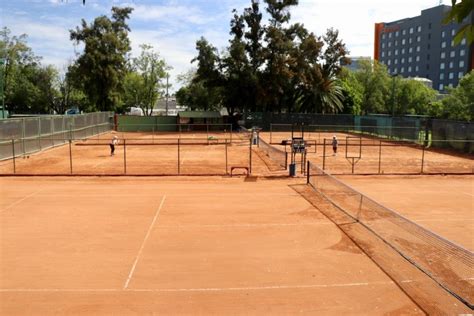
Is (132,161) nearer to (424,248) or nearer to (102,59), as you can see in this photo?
(424,248)

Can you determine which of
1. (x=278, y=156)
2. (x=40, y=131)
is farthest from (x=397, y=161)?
(x=40, y=131)

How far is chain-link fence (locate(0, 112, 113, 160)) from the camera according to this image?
104 ft

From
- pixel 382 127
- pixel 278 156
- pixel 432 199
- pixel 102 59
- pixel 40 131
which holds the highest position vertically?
pixel 102 59

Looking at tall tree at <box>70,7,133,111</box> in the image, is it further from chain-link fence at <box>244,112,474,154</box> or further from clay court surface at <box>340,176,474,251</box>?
clay court surface at <box>340,176,474,251</box>

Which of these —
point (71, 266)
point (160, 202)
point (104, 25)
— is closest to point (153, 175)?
point (160, 202)

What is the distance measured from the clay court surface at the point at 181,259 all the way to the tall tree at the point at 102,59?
52.9 meters

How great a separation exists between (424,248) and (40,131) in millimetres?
35967

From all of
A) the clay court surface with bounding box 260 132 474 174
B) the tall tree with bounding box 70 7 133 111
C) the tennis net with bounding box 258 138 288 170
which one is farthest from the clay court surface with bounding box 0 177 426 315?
the tall tree with bounding box 70 7 133 111

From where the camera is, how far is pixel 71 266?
11281 mm

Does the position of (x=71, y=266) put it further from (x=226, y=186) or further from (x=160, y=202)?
(x=226, y=186)

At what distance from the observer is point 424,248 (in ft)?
40.0

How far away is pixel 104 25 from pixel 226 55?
69.4 feet

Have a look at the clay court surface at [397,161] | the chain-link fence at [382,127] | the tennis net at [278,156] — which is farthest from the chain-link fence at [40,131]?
the chain-link fence at [382,127]

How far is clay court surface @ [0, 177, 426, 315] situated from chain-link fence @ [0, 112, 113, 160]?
1302 centimetres
